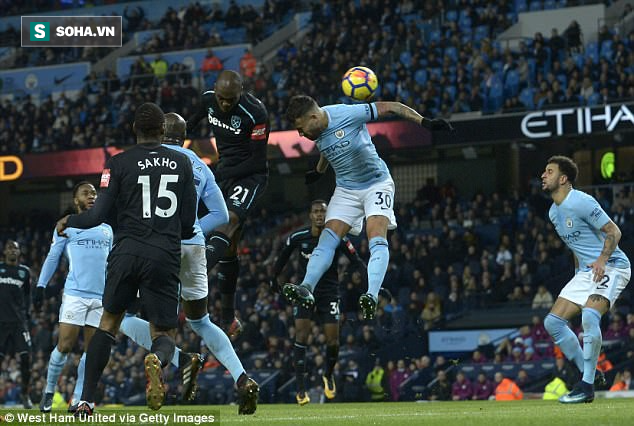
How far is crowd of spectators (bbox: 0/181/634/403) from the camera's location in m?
23.7

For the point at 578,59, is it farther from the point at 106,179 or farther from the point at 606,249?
the point at 106,179

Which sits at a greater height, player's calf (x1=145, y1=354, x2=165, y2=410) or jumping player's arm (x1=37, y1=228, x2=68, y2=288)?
jumping player's arm (x1=37, y1=228, x2=68, y2=288)

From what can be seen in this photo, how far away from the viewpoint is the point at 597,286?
12.4 metres

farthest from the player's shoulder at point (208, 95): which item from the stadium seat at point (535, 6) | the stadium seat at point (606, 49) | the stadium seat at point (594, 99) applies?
the stadium seat at point (535, 6)

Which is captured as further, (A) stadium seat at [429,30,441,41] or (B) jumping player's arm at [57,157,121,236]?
(A) stadium seat at [429,30,441,41]

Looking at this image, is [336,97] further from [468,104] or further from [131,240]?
[131,240]

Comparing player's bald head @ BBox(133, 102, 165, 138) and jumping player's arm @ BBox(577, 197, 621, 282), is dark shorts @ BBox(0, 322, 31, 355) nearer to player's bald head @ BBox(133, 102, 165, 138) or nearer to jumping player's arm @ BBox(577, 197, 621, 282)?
jumping player's arm @ BBox(577, 197, 621, 282)

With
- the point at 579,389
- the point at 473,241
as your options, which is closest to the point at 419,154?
the point at 473,241

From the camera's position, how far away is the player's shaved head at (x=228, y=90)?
39.8 ft

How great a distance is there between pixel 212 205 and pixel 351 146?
2449 millimetres

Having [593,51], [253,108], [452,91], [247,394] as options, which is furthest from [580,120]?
[247,394]

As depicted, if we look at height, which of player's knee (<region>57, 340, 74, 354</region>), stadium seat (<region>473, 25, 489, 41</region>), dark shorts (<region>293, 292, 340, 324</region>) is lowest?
player's knee (<region>57, 340, 74, 354</region>)


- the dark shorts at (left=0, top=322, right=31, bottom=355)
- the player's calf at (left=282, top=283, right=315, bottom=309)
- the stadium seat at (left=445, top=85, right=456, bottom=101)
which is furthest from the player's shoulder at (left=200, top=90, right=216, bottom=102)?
the stadium seat at (left=445, top=85, right=456, bottom=101)

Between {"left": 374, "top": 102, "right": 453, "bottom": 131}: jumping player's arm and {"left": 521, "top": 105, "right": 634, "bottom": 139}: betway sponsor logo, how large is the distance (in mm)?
15117
